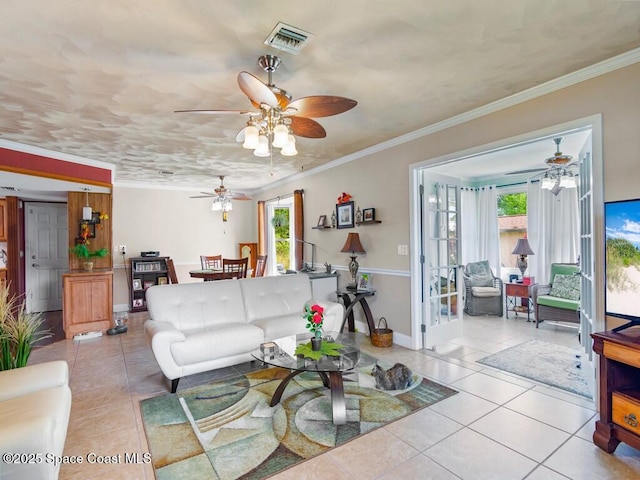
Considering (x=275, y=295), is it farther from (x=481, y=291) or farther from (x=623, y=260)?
(x=481, y=291)

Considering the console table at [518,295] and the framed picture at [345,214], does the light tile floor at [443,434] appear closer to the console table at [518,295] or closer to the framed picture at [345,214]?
the framed picture at [345,214]

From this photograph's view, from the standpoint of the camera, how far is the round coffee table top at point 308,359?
7.61 feet

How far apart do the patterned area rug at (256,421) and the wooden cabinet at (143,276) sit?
156 inches

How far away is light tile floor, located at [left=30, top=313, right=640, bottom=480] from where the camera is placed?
1.85 m

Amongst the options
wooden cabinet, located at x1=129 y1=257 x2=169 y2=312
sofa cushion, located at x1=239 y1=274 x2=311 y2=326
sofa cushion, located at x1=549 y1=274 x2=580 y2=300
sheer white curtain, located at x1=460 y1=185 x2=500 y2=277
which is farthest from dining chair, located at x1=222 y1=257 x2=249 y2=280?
sofa cushion, located at x1=549 y1=274 x2=580 y2=300

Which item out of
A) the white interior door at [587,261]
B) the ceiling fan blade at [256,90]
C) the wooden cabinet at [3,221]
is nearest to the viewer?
the ceiling fan blade at [256,90]

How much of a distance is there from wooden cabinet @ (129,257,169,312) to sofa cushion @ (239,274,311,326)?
9.83 feet

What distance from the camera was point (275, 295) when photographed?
394cm

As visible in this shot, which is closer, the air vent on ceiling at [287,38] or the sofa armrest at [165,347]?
the air vent on ceiling at [287,38]

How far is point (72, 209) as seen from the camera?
16.1 feet

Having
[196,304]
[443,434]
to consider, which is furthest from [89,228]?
[443,434]

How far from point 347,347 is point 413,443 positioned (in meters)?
0.82

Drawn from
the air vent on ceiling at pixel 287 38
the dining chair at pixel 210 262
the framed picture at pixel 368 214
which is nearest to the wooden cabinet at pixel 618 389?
the air vent on ceiling at pixel 287 38

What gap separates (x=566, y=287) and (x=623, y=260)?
3116 millimetres
